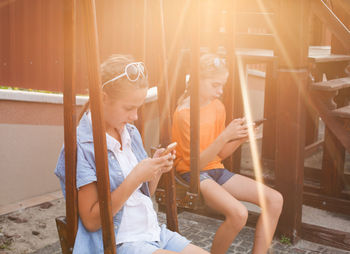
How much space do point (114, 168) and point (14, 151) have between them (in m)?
3.04

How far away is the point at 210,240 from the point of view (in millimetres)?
3980

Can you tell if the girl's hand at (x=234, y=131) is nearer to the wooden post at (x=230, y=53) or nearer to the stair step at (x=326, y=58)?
the wooden post at (x=230, y=53)

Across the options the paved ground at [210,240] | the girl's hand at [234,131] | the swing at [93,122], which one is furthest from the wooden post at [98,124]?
the paved ground at [210,240]

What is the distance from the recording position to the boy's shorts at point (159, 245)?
6.43 feet

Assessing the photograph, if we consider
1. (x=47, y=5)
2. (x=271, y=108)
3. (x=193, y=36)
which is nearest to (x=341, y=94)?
(x=271, y=108)

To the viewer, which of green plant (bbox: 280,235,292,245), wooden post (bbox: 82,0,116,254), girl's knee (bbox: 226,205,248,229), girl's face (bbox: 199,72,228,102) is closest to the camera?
wooden post (bbox: 82,0,116,254)

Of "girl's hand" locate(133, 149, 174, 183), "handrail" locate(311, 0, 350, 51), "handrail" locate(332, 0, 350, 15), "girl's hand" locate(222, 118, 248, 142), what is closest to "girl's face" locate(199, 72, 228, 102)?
"girl's hand" locate(222, 118, 248, 142)

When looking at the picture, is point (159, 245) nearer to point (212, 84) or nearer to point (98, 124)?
→ point (98, 124)

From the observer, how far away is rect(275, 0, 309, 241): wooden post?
3670mm

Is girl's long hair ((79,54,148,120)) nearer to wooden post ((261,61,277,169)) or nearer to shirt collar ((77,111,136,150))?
shirt collar ((77,111,136,150))

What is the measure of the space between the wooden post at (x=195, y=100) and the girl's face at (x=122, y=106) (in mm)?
504

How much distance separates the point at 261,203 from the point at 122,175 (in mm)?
1362

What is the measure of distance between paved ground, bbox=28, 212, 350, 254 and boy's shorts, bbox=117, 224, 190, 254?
1719 mm

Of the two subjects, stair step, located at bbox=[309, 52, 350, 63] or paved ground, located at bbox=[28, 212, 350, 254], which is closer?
paved ground, located at bbox=[28, 212, 350, 254]
